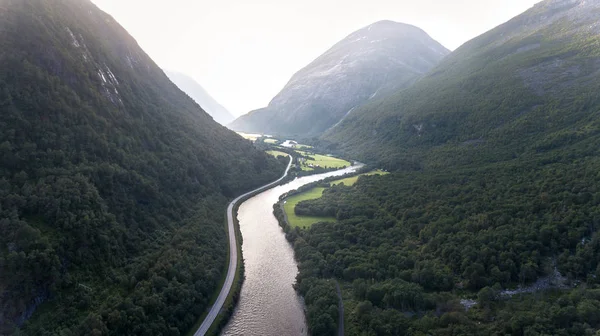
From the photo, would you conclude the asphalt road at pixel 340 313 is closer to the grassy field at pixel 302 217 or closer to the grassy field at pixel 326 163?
the grassy field at pixel 302 217

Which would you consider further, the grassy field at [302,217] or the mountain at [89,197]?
the grassy field at [302,217]

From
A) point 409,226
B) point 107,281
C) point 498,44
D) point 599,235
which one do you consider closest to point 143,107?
point 107,281

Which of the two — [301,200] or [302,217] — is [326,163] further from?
[302,217]

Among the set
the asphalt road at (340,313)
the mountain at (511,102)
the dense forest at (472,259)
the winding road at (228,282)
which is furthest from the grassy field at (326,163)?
the asphalt road at (340,313)

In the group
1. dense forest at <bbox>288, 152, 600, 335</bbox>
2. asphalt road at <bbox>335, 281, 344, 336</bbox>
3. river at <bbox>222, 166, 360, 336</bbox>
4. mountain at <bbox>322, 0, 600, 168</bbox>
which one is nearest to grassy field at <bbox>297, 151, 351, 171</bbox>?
mountain at <bbox>322, 0, 600, 168</bbox>

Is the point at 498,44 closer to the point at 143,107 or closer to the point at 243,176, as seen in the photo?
the point at 243,176

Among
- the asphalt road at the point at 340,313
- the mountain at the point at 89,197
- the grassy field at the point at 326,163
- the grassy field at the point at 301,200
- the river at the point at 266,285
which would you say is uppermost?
the mountain at the point at 89,197
